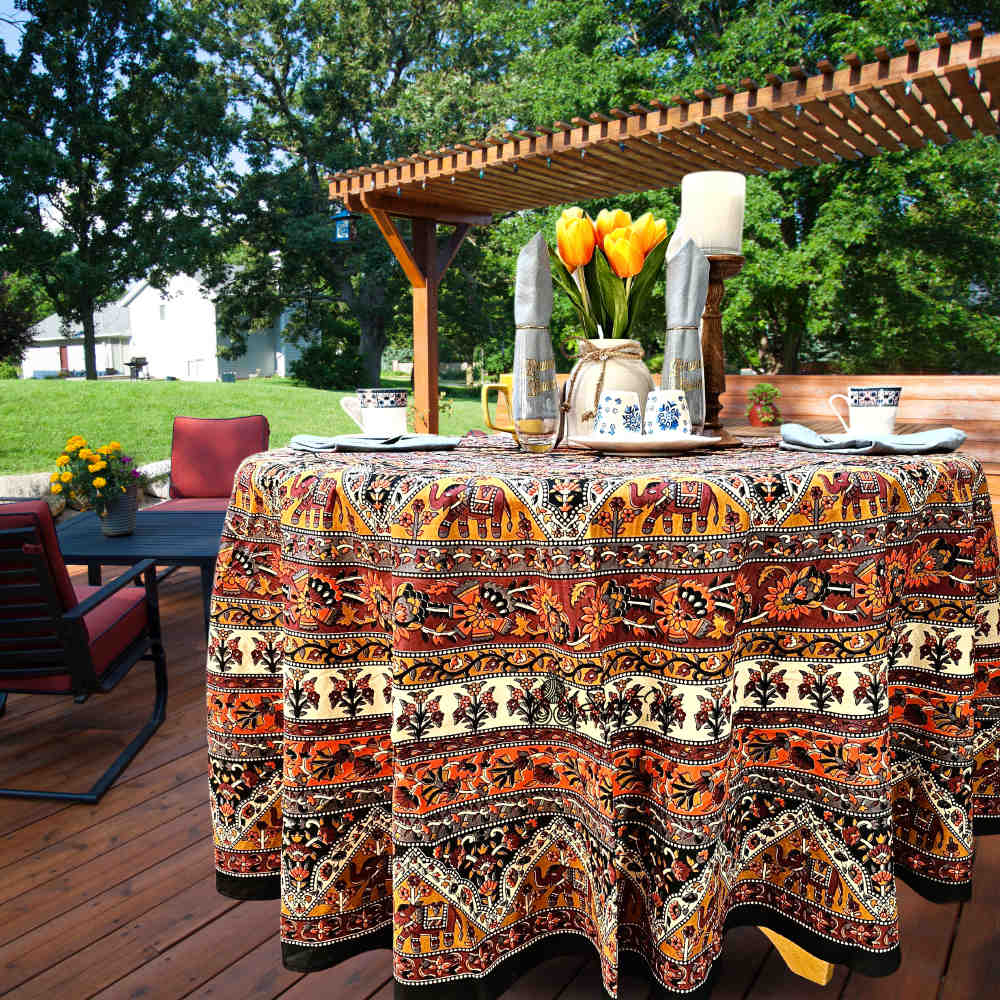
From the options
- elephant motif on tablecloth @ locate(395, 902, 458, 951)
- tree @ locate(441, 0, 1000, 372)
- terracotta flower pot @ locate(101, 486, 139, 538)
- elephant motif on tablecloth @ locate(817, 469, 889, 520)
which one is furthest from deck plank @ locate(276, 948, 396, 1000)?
tree @ locate(441, 0, 1000, 372)

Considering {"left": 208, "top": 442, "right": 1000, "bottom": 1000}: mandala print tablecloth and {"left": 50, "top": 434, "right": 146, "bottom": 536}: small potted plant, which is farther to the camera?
{"left": 50, "top": 434, "right": 146, "bottom": 536}: small potted plant

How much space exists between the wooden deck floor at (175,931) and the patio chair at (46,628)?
6.3 inches

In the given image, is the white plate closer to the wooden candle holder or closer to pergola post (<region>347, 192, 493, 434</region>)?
the wooden candle holder

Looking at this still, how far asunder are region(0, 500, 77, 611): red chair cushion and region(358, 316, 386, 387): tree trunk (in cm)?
2041

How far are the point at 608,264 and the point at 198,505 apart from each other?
3.55 m

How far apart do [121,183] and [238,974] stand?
2032 cm

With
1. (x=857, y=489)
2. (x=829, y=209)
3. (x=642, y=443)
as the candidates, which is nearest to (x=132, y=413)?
(x=829, y=209)

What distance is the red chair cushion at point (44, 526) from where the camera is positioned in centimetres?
204

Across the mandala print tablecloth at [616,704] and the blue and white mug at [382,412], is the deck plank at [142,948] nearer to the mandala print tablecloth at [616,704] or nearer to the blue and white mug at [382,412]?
the mandala print tablecloth at [616,704]

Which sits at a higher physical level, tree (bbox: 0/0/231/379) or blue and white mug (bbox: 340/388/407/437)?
tree (bbox: 0/0/231/379)

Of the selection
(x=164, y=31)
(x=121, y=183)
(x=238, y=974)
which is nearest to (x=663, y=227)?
(x=238, y=974)

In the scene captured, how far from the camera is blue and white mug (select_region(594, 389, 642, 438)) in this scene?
1.36m

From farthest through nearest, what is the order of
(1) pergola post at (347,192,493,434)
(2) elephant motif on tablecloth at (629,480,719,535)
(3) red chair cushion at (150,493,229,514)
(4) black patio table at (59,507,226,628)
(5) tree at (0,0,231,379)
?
(5) tree at (0,0,231,379) → (1) pergola post at (347,192,493,434) → (3) red chair cushion at (150,493,229,514) → (4) black patio table at (59,507,226,628) → (2) elephant motif on tablecloth at (629,480,719,535)

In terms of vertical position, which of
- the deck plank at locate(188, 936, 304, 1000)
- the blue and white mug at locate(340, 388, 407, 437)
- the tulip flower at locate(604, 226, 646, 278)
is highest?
the tulip flower at locate(604, 226, 646, 278)
